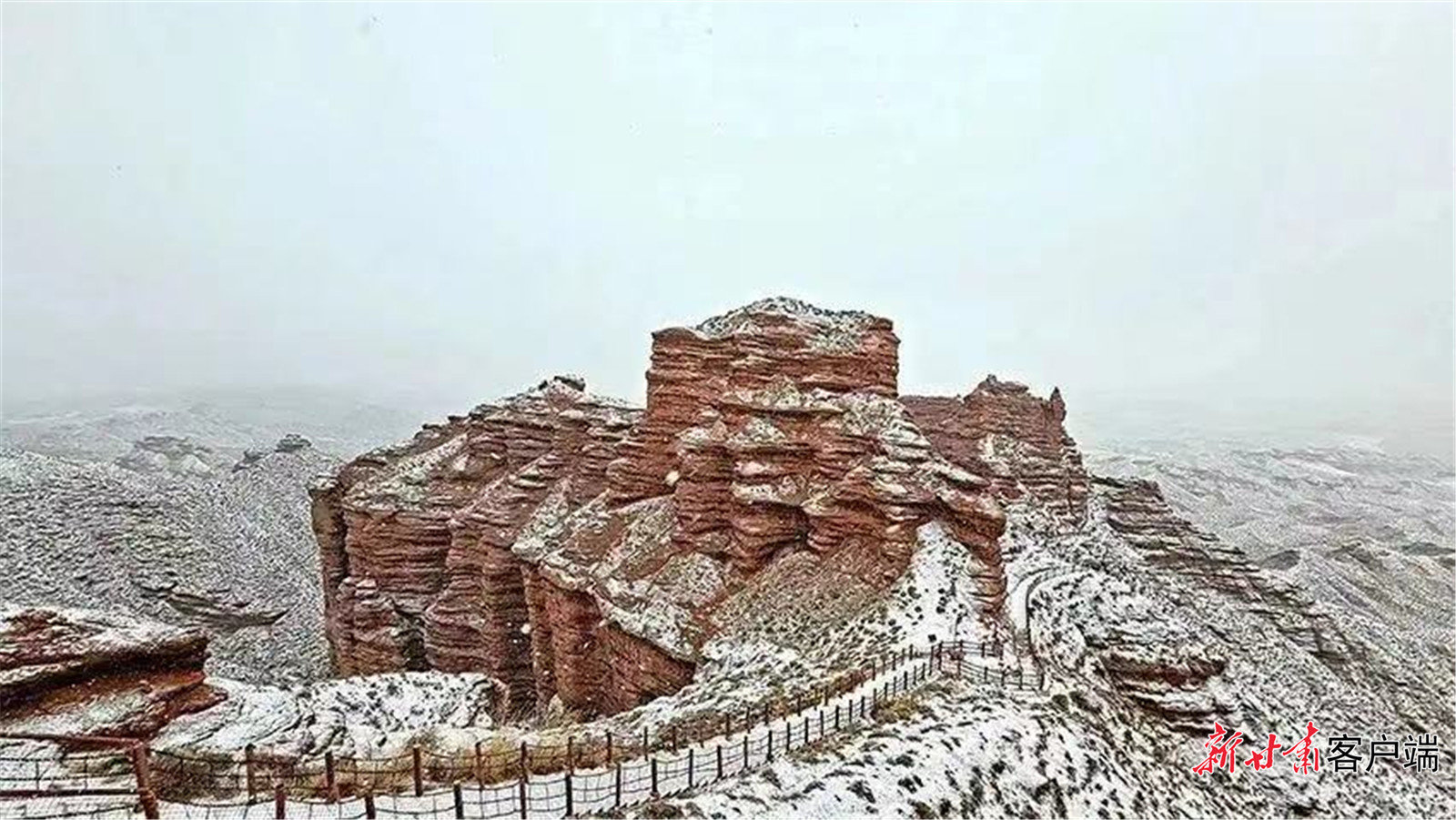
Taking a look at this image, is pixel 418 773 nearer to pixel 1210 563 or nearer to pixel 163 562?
pixel 163 562

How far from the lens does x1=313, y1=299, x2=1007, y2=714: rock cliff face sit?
30969mm

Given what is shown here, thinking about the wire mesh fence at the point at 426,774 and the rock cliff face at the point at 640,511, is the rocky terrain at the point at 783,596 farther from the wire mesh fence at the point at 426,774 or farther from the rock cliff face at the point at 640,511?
the wire mesh fence at the point at 426,774

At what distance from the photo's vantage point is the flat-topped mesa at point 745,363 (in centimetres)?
3700

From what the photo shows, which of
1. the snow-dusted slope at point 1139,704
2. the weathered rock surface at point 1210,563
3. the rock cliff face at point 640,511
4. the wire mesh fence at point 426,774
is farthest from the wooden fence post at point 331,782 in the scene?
the weathered rock surface at point 1210,563

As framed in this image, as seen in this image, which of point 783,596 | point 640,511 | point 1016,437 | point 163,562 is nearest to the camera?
point 783,596

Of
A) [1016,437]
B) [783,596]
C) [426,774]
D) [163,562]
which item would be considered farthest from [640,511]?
[163,562]

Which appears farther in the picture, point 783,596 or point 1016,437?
point 1016,437

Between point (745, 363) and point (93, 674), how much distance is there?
82.8 feet

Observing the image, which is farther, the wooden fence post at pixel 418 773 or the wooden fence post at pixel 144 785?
the wooden fence post at pixel 418 773

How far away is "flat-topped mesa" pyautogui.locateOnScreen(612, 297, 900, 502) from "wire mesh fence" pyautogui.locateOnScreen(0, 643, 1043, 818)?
60.0ft

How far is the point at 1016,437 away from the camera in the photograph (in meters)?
53.9

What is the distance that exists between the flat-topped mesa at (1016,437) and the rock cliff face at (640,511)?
1681cm

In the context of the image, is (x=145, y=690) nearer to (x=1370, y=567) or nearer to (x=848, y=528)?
(x=848, y=528)

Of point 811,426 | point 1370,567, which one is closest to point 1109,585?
point 811,426
